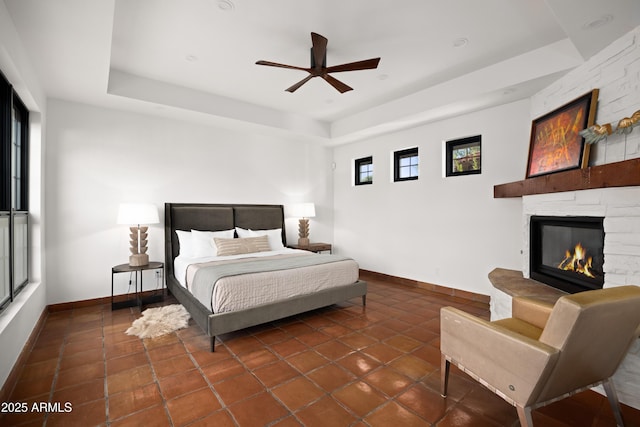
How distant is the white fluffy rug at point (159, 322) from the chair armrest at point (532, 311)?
3193 mm

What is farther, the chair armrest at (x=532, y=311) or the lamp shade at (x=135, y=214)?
the lamp shade at (x=135, y=214)

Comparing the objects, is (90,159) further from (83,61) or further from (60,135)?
(83,61)

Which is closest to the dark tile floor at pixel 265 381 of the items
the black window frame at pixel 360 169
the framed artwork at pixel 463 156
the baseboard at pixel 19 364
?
the baseboard at pixel 19 364

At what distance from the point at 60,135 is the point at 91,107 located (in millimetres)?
534

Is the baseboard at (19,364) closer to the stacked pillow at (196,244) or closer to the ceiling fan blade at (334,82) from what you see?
the stacked pillow at (196,244)

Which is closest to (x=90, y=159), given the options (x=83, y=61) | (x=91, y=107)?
(x=91, y=107)

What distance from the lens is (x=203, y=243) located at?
14.0 feet

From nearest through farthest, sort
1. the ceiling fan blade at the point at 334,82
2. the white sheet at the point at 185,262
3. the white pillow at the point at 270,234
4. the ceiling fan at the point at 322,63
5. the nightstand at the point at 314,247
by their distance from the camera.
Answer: the ceiling fan at the point at 322,63 → the ceiling fan blade at the point at 334,82 → the white sheet at the point at 185,262 → the white pillow at the point at 270,234 → the nightstand at the point at 314,247

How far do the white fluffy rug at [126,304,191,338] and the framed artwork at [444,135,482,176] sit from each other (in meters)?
4.20

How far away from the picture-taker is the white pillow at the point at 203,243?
13.8 feet

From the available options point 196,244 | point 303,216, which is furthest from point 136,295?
point 303,216

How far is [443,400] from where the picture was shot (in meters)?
2.00

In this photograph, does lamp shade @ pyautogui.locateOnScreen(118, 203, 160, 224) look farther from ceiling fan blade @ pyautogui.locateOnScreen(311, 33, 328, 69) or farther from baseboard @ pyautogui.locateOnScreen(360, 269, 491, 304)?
baseboard @ pyautogui.locateOnScreen(360, 269, 491, 304)

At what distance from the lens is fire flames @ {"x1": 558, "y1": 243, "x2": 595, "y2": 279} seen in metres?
2.60
